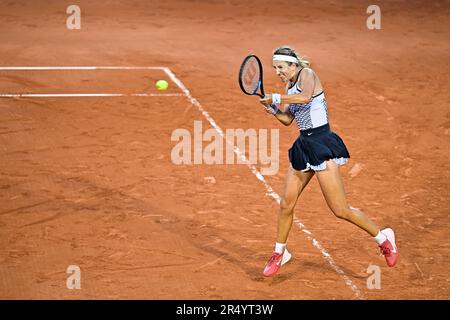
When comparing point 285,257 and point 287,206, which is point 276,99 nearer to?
point 287,206

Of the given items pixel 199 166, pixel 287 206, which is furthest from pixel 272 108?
pixel 199 166

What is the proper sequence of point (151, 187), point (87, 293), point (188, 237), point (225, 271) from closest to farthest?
1. point (87, 293)
2. point (225, 271)
3. point (188, 237)
4. point (151, 187)

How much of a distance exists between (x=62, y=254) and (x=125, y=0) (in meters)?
13.2

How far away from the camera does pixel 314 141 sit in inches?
309

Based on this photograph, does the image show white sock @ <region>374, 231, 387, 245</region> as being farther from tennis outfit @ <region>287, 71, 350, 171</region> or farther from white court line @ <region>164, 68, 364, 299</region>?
tennis outfit @ <region>287, 71, 350, 171</region>

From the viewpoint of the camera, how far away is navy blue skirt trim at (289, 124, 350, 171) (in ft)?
25.5

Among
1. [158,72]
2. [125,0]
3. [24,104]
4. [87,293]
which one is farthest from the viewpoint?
[125,0]

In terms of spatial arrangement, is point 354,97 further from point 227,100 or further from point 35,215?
point 35,215

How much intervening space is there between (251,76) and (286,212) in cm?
132

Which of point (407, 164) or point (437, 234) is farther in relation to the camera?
point (407, 164)

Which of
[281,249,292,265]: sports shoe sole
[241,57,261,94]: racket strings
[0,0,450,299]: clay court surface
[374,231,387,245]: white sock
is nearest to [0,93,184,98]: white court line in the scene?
[0,0,450,299]: clay court surface

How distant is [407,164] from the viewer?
11.4 m

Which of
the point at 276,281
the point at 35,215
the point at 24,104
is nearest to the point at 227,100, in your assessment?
the point at 24,104

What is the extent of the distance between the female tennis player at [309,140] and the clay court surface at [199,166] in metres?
0.82
